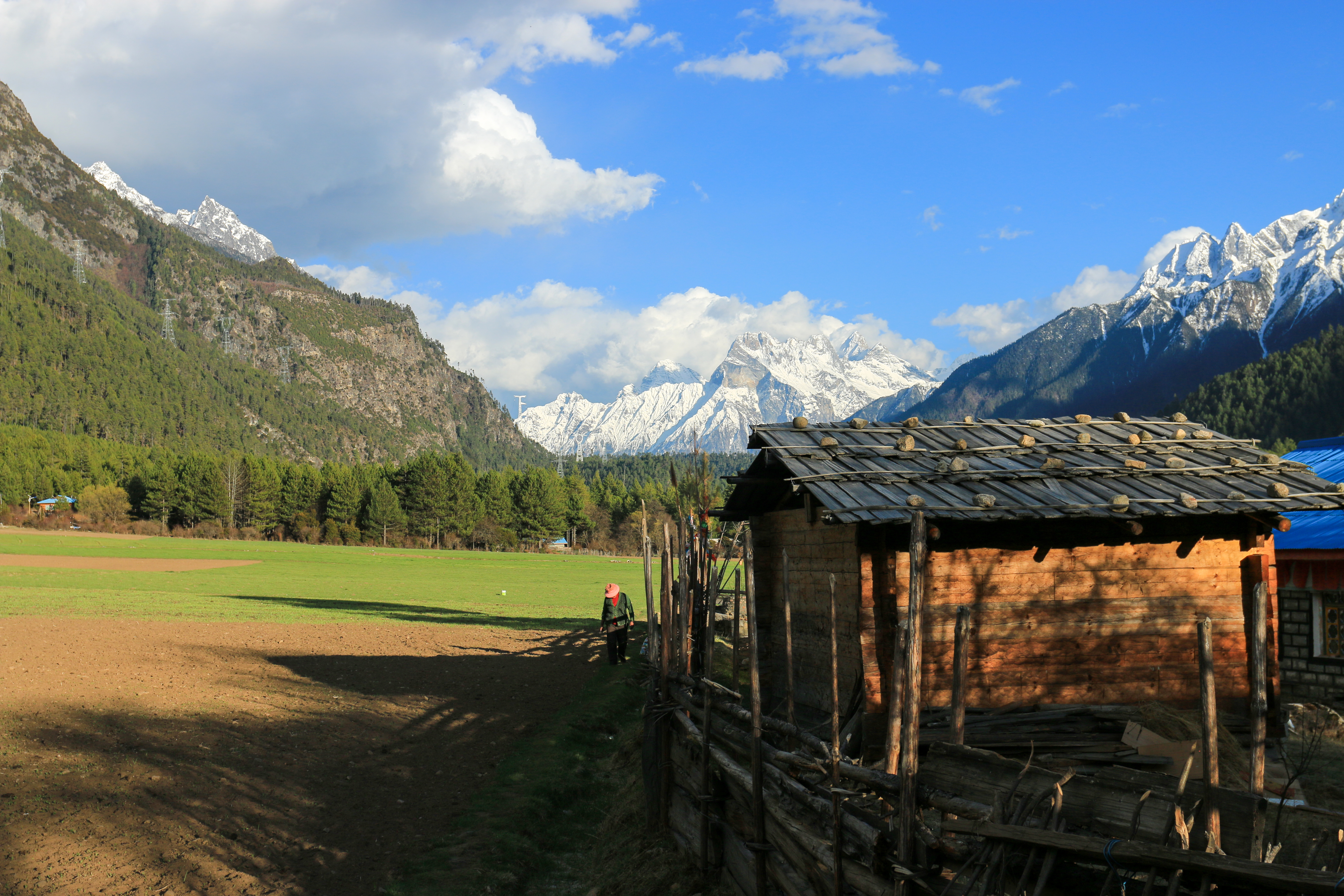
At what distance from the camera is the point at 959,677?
18.5ft

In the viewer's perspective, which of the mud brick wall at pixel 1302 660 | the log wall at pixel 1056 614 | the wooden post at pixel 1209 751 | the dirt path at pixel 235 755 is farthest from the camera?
the mud brick wall at pixel 1302 660

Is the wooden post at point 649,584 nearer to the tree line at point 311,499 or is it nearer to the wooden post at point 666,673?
the wooden post at point 666,673

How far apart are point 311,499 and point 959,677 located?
11993 centimetres

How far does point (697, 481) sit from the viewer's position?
33.2 metres

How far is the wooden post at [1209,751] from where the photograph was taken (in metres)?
4.00

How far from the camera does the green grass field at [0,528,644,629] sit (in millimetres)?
33469

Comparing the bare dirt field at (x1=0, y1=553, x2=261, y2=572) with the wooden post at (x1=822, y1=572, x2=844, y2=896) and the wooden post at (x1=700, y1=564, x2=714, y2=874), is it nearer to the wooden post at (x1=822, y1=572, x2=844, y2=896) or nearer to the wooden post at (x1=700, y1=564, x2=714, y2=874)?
the wooden post at (x1=700, y1=564, x2=714, y2=874)

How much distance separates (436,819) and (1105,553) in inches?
371

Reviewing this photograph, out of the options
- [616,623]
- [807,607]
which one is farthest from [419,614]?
[807,607]

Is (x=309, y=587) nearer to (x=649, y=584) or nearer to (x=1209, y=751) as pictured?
(x=649, y=584)

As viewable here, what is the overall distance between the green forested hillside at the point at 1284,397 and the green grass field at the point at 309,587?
9154cm

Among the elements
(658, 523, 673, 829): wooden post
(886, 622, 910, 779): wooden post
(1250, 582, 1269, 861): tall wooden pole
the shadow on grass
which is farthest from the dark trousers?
(1250, 582, 1269, 861): tall wooden pole

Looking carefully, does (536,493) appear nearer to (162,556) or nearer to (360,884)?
(162,556)

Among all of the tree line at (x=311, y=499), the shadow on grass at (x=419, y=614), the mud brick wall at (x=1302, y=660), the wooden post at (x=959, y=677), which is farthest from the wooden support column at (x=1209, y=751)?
the tree line at (x=311, y=499)
